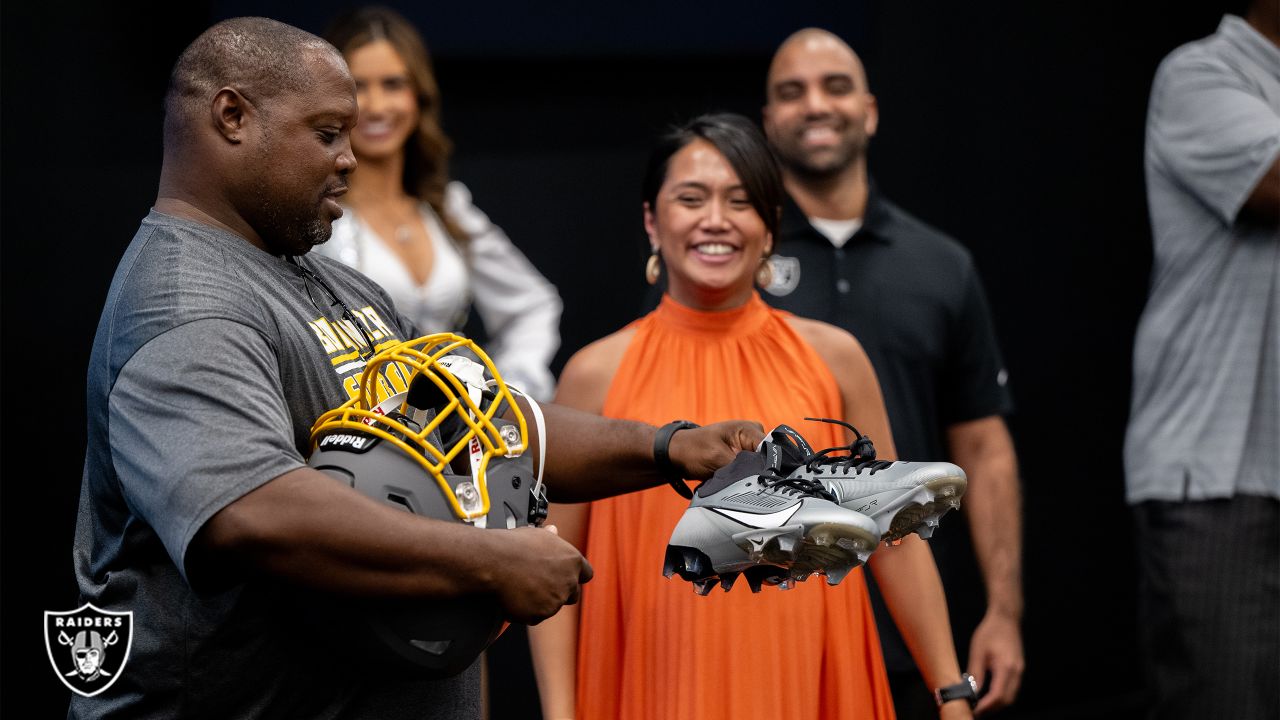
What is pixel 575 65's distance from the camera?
12.7ft

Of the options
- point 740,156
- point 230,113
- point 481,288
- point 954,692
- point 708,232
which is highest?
point 230,113

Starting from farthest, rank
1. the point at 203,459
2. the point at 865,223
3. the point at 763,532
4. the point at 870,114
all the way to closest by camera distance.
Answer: the point at 870,114 → the point at 865,223 → the point at 763,532 → the point at 203,459

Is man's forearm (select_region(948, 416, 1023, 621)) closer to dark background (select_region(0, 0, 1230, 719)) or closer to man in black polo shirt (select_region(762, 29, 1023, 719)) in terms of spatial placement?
man in black polo shirt (select_region(762, 29, 1023, 719))

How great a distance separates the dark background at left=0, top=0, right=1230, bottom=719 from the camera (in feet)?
10.3

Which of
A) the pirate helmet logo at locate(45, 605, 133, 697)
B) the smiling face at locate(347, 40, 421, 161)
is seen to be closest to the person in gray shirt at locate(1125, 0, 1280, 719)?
the smiling face at locate(347, 40, 421, 161)

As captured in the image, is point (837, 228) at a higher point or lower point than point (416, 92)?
lower

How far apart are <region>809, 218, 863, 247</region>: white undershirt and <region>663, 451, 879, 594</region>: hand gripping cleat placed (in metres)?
1.31

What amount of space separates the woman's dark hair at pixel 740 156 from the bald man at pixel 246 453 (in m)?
0.85

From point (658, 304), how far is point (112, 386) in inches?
56.5

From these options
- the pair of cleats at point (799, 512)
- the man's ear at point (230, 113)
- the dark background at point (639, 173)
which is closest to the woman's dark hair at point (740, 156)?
the pair of cleats at point (799, 512)

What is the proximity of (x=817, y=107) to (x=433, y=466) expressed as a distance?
1835 mm

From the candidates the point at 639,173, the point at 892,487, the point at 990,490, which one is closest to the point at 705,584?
the point at 892,487

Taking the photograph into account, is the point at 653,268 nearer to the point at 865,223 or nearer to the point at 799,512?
the point at 865,223

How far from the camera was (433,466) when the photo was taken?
1672 millimetres
